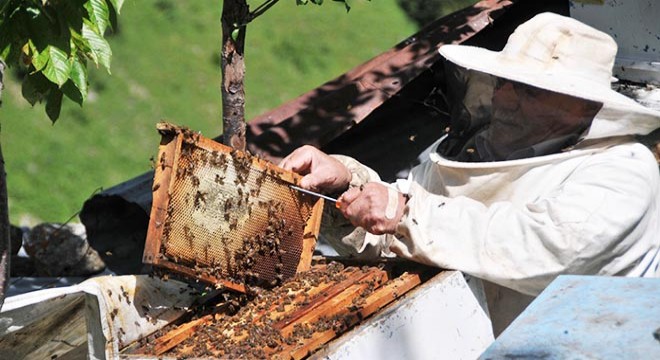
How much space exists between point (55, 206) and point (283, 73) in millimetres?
2439

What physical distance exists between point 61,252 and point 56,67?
329 centimetres

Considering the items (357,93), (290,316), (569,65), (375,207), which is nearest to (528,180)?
(569,65)

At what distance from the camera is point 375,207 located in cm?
371

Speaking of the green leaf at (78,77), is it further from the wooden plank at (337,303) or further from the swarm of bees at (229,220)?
the wooden plank at (337,303)

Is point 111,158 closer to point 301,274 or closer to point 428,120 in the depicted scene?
point 428,120

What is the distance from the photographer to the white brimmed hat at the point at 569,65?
3.67 meters

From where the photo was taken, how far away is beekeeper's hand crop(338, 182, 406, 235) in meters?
3.70

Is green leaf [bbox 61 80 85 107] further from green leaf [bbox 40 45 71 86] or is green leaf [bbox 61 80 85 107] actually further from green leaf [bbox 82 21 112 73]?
green leaf [bbox 40 45 71 86]

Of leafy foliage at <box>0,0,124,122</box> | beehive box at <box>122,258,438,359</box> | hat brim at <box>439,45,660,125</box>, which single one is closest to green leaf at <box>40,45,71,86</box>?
leafy foliage at <box>0,0,124,122</box>

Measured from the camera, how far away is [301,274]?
3777mm

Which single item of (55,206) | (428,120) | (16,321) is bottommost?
(55,206)

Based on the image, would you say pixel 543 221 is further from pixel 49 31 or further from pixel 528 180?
pixel 49 31

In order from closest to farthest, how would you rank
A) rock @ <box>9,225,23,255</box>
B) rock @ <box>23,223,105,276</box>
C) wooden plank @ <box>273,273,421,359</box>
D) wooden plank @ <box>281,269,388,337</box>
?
wooden plank @ <box>273,273,421,359</box>
wooden plank @ <box>281,269,388,337</box>
rock @ <box>9,225,23,255</box>
rock @ <box>23,223,105,276</box>


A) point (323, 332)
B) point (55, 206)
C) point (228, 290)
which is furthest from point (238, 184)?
point (55, 206)
